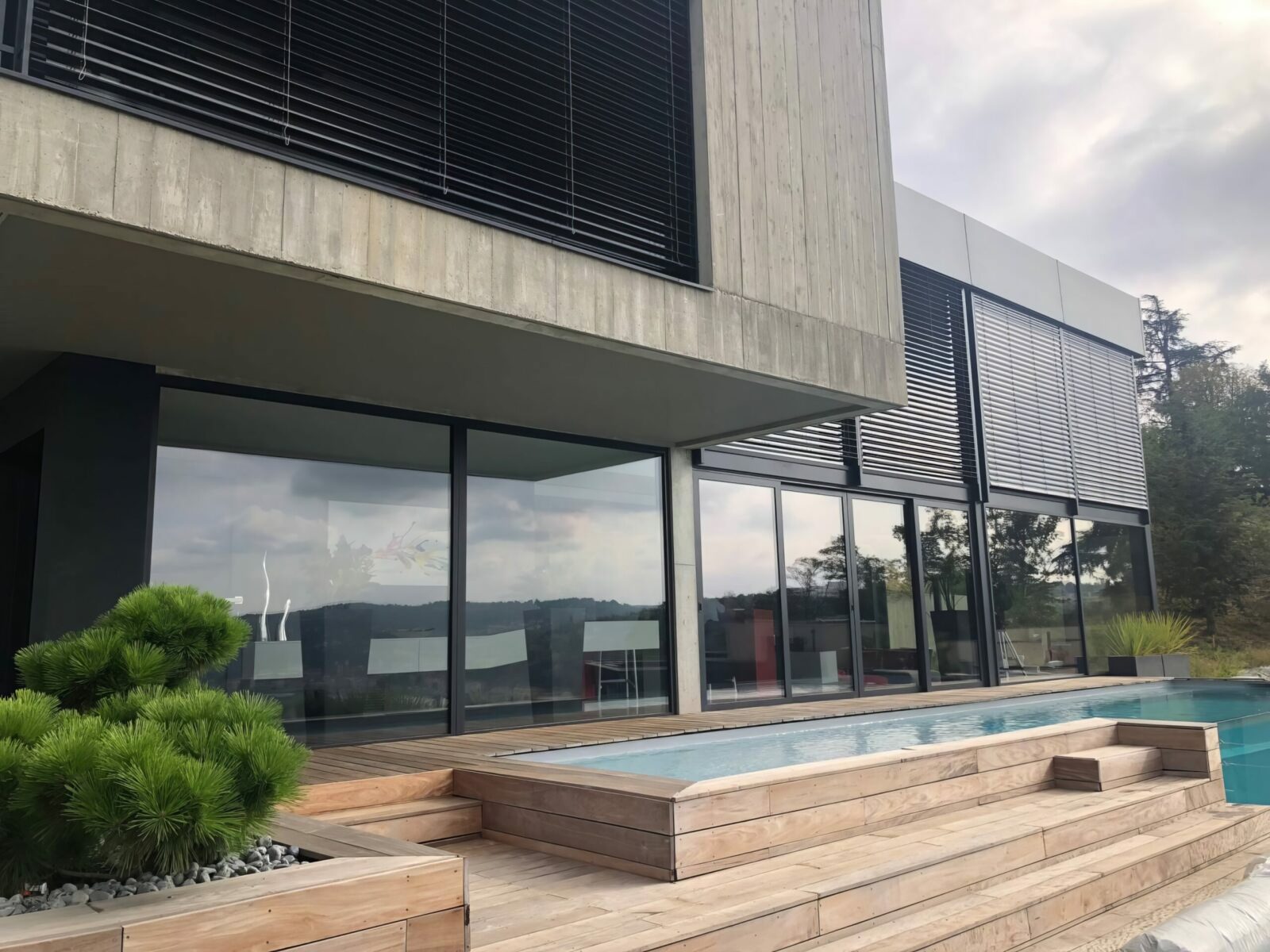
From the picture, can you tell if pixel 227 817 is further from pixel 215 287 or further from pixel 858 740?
pixel 858 740

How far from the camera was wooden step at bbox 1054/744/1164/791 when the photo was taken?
510 cm

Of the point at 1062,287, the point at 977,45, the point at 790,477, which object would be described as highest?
the point at 977,45

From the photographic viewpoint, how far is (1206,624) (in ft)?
65.0

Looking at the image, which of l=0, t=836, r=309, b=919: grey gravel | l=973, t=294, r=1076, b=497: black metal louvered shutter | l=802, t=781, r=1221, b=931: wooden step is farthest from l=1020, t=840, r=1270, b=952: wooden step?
l=973, t=294, r=1076, b=497: black metal louvered shutter

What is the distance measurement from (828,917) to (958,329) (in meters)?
9.36

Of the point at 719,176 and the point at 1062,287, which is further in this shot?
the point at 1062,287

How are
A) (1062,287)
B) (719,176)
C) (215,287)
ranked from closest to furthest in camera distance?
1. (215,287)
2. (719,176)
3. (1062,287)

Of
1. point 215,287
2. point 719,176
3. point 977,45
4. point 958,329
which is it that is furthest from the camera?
point 977,45

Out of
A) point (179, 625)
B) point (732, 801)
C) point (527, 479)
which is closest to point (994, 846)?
point (732, 801)

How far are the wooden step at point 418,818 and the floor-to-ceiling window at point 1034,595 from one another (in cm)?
830

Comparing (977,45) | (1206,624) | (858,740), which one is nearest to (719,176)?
(858,740)

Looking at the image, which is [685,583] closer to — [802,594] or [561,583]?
[561,583]

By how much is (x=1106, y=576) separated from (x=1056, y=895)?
10345 millimetres

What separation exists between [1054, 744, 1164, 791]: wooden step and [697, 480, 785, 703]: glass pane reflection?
10.4 feet
